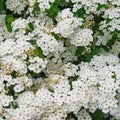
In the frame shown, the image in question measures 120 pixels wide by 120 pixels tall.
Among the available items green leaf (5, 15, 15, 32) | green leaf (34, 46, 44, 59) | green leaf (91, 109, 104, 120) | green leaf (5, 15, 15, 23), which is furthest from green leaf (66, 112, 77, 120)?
green leaf (5, 15, 15, 23)

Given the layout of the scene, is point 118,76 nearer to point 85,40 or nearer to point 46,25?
point 85,40

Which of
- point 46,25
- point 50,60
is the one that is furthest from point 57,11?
point 50,60

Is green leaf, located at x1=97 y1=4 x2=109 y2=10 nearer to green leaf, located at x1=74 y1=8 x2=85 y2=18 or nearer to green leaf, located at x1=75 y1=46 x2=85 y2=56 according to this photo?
green leaf, located at x1=74 y1=8 x2=85 y2=18

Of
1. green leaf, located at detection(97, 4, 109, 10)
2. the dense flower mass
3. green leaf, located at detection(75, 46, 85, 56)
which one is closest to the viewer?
the dense flower mass

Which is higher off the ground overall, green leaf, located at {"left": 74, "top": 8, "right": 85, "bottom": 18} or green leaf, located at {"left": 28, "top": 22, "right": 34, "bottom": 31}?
green leaf, located at {"left": 74, "top": 8, "right": 85, "bottom": 18}

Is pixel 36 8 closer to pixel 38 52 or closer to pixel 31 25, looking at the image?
pixel 31 25

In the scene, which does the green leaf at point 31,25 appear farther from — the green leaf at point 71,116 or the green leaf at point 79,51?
the green leaf at point 71,116

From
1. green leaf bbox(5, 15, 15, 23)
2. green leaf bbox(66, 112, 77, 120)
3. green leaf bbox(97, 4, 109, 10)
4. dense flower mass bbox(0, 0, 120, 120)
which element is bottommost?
green leaf bbox(66, 112, 77, 120)

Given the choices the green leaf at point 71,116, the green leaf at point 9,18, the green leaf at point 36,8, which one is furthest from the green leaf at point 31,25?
the green leaf at point 71,116
